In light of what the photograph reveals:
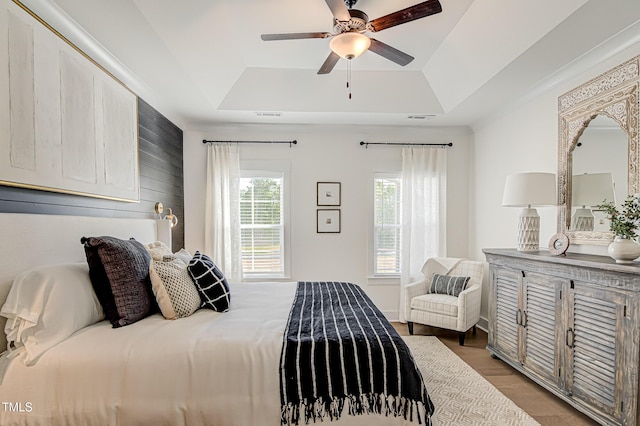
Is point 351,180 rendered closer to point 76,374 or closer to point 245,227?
point 245,227

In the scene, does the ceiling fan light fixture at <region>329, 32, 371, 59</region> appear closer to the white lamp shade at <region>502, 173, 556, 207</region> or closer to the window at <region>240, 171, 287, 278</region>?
the white lamp shade at <region>502, 173, 556, 207</region>

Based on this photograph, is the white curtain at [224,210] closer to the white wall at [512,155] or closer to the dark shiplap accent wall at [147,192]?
the dark shiplap accent wall at [147,192]

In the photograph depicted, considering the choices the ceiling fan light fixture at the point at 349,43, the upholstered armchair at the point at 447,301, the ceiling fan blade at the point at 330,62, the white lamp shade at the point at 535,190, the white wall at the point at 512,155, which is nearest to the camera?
the ceiling fan light fixture at the point at 349,43

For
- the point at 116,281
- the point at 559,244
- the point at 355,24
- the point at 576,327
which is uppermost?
the point at 355,24

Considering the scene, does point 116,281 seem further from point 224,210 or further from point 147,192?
point 224,210

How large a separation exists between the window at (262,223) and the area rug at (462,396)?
86.2 inches

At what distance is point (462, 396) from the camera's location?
2455mm

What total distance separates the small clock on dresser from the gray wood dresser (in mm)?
160

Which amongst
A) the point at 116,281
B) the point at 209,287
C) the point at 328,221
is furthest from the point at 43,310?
the point at 328,221

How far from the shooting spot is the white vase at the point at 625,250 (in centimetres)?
196

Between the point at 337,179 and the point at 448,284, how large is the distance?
1992 mm

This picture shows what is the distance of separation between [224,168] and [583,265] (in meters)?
3.85

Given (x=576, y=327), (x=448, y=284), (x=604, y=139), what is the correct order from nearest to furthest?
(x=576, y=327)
(x=604, y=139)
(x=448, y=284)

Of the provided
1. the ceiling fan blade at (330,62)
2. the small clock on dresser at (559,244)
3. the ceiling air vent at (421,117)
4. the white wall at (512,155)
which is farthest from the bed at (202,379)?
the ceiling air vent at (421,117)
